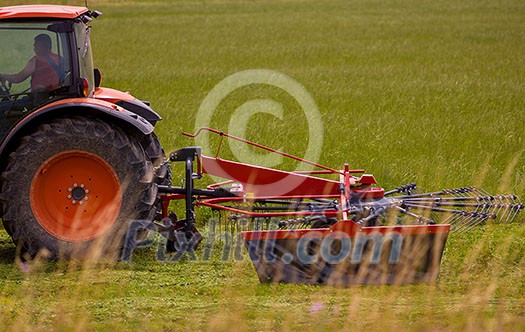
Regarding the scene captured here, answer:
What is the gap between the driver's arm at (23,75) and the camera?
6082 mm

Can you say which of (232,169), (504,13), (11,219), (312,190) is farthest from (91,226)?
(504,13)

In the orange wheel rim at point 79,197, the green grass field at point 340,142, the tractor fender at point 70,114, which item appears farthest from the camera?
the orange wheel rim at point 79,197

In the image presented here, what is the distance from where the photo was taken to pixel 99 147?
235 inches

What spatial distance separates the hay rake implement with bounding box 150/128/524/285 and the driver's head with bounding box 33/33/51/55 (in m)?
1.15

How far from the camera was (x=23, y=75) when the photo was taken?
6094 mm

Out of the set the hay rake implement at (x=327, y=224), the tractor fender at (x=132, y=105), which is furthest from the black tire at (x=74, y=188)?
the tractor fender at (x=132, y=105)

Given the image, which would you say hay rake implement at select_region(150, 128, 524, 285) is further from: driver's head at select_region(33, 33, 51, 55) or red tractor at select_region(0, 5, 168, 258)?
driver's head at select_region(33, 33, 51, 55)

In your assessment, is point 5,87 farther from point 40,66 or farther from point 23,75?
point 40,66

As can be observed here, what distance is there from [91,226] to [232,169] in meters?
1.14

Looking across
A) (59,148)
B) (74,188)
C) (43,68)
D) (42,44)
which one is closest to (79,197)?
(74,188)

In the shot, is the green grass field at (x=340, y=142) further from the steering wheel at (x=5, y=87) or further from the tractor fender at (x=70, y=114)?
the steering wheel at (x=5, y=87)

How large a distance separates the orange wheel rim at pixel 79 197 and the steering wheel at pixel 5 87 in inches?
23.8

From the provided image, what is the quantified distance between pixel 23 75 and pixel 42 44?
0.83 ft

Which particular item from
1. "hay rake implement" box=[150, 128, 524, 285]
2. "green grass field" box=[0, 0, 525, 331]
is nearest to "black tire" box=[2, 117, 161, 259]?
"green grass field" box=[0, 0, 525, 331]
